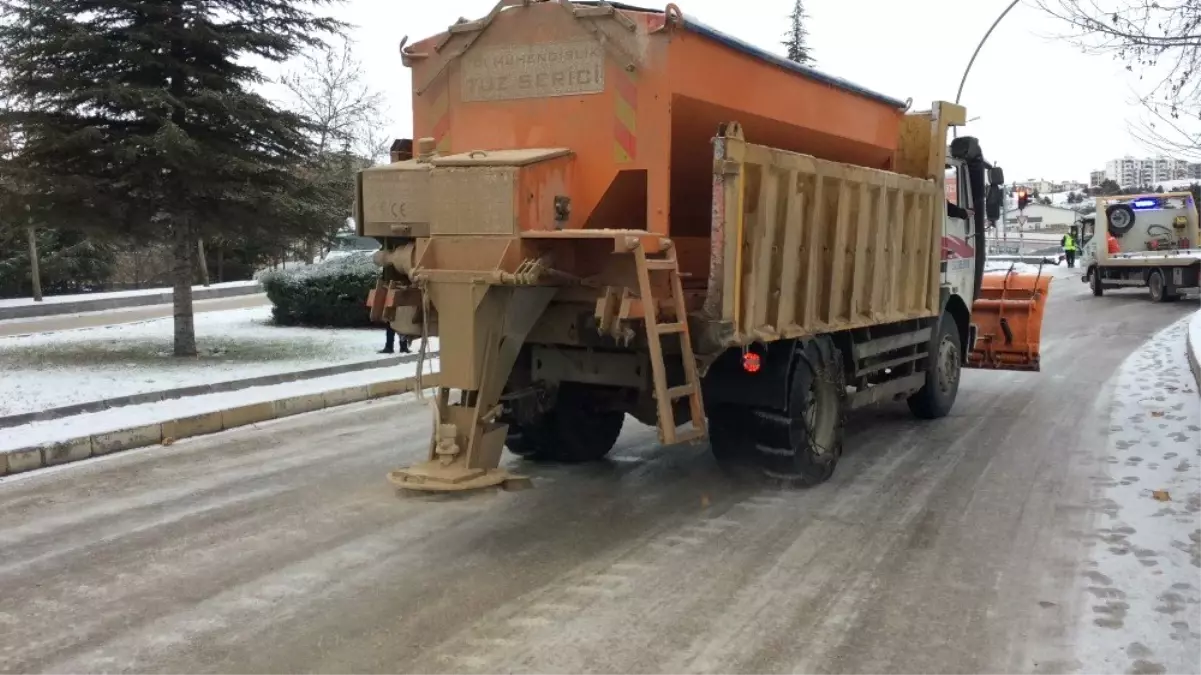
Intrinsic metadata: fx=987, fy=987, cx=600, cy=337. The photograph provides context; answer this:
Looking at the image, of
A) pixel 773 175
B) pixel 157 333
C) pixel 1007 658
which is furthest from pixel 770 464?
pixel 157 333

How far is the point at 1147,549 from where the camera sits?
5.59 meters

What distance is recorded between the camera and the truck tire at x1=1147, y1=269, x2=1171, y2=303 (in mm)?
26656

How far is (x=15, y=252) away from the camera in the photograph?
25.6 metres

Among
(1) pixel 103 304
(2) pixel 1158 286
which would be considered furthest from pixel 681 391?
(2) pixel 1158 286

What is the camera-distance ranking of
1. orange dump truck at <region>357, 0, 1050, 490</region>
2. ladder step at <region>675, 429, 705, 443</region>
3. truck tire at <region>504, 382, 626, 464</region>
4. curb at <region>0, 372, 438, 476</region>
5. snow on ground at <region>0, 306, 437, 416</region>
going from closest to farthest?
orange dump truck at <region>357, 0, 1050, 490</region> → ladder step at <region>675, 429, 705, 443</region> → truck tire at <region>504, 382, 626, 464</region> → curb at <region>0, 372, 438, 476</region> → snow on ground at <region>0, 306, 437, 416</region>

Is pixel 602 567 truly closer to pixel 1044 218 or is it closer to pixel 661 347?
pixel 661 347

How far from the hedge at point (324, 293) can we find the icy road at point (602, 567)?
9.59 metres

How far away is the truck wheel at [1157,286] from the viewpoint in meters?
26.7

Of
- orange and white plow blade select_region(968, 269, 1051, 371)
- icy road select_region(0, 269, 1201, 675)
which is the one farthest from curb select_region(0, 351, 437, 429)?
orange and white plow blade select_region(968, 269, 1051, 371)

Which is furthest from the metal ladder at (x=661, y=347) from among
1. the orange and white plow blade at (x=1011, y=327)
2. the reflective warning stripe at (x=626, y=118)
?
the orange and white plow blade at (x=1011, y=327)

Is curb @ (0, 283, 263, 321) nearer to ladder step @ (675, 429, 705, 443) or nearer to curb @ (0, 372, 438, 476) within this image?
curb @ (0, 372, 438, 476)

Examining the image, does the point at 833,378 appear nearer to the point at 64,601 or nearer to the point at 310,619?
the point at 310,619

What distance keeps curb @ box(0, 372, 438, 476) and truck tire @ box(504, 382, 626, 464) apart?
1119 mm

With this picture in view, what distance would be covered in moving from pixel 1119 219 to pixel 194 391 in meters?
27.0
